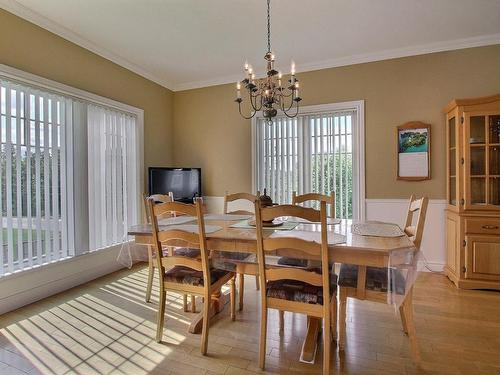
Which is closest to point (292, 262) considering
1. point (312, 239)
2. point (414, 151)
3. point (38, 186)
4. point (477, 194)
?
point (312, 239)

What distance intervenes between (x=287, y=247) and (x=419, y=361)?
43.9 inches

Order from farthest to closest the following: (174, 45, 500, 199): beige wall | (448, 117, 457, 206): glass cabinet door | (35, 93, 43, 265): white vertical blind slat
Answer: (174, 45, 500, 199): beige wall
(448, 117, 457, 206): glass cabinet door
(35, 93, 43, 265): white vertical blind slat

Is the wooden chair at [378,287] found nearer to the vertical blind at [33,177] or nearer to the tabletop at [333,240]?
the tabletop at [333,240]

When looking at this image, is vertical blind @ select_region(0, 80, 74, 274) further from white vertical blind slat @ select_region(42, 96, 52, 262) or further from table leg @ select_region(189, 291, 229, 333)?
table leg @ select_region(189, 291, 229, 333)

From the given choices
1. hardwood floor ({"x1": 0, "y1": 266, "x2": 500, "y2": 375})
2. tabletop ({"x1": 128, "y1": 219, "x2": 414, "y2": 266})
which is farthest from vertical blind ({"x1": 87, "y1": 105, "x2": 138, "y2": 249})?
tabletop ({"x1": 128, "y1": 219, "x2": 414, "y2": 266})

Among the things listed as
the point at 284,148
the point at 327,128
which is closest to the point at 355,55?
the point at 327,128

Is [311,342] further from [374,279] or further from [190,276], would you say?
[190,276]

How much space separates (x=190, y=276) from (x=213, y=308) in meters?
0.58

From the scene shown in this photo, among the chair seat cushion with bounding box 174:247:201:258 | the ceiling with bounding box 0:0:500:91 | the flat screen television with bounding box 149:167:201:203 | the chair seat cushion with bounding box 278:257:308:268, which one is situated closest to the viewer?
the chair seat cushion with bounding box 278:257:308:268

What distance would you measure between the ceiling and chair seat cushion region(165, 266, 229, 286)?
2273mm

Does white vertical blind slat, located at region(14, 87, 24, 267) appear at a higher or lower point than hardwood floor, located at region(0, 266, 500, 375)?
higher

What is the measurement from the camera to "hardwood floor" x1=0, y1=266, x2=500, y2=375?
1.75 metres

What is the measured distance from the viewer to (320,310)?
5.41ft

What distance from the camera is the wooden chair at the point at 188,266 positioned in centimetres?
184
